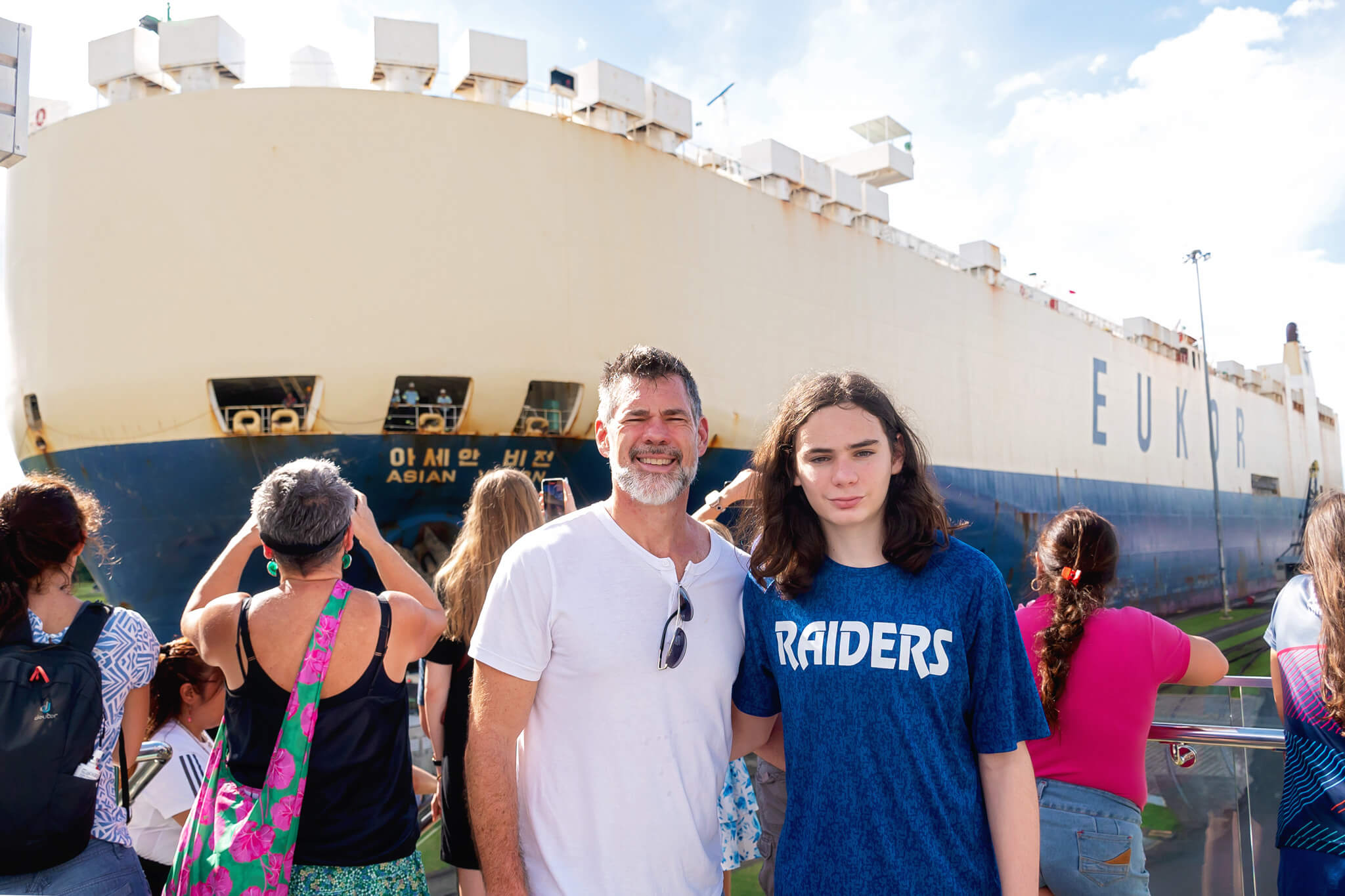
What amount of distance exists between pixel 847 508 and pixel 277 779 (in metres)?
1.41

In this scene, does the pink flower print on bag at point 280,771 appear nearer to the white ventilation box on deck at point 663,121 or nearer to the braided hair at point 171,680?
the braided hair at point 171,680

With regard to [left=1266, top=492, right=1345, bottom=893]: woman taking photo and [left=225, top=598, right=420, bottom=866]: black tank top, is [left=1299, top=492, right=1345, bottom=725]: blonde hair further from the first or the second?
[left=225, top=598, right=420, bottom=866]: black tank top

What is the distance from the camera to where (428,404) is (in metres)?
10.7

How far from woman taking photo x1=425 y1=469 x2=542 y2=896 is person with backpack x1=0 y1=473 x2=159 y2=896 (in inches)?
38.3

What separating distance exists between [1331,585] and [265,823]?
8.51 ft

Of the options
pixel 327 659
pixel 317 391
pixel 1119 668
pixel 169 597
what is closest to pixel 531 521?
pixel 327 659

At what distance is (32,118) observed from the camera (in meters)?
11.7

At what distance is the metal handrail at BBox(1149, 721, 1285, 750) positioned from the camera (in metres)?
2.80

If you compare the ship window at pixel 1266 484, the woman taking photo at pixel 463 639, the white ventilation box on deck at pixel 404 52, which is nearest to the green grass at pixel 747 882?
the woman taking photo at pixel 463 639

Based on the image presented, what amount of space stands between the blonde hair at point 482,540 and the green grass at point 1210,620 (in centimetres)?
2092

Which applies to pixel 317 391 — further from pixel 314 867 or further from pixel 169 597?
pixel 314 867

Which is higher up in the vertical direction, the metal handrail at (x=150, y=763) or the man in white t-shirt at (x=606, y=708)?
the man in white t-shirt at (x=606, y=708)

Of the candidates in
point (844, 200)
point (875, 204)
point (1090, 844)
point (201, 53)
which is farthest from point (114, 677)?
point (875, 204)

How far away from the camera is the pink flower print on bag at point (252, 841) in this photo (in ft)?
6.18
